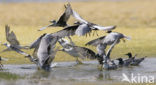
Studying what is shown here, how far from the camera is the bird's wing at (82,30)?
37.5 ft

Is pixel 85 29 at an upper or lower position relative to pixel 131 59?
upper

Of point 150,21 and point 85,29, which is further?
point 150,21

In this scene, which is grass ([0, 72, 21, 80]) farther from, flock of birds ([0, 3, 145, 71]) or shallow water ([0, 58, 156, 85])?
flock of birds ([0, 3, 145, 71])

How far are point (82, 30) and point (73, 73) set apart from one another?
0.97 m

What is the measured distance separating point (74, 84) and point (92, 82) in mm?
436

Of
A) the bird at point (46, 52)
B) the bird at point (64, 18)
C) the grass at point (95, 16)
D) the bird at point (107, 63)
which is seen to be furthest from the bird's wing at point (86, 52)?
the grass at point (95, 16)

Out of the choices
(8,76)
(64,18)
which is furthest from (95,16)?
(8,76)

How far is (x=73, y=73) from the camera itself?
11.4m

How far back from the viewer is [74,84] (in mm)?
9953

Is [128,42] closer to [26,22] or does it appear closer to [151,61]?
[151,61]

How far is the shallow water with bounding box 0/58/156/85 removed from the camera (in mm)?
10344

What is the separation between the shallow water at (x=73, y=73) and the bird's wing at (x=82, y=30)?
34.4 inches

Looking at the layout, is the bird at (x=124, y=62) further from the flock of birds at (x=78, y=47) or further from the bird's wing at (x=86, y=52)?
the bird's wing at (x=86, y=52)

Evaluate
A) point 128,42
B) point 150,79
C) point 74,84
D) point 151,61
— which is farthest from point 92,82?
point 128,42
